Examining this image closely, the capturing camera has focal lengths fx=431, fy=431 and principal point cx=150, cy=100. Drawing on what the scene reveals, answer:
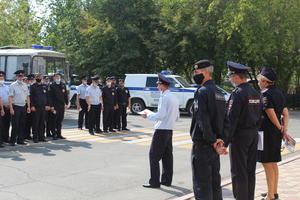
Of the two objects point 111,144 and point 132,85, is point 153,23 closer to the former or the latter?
point 132,85

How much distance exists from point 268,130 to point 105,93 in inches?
373

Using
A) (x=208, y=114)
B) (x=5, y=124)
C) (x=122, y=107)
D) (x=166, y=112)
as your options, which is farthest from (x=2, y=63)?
(x=208, y=114)

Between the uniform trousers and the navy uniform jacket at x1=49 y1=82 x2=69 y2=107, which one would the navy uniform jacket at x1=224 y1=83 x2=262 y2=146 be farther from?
the uniform trousers

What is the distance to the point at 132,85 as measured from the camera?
22875 millimetres

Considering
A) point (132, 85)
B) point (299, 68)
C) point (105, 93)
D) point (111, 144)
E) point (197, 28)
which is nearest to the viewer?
point (111, 144)

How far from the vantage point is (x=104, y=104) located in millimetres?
15078

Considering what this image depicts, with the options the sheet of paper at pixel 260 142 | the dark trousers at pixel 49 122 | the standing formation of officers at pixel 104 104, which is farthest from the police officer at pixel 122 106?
the sheet of paper at pixel 260 142

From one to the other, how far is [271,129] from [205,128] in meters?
1.74

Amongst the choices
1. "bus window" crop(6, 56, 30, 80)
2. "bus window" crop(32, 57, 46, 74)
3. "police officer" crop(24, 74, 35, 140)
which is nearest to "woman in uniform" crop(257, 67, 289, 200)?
"police officer" crop(24, 74, 35, 140)

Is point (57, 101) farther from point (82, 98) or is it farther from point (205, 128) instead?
point (205, 128)

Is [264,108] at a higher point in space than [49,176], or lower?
higher

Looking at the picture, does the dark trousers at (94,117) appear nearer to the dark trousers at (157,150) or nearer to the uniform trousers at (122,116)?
the uniform trousers at (122,116)

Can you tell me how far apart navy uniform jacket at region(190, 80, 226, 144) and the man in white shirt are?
6.51ft

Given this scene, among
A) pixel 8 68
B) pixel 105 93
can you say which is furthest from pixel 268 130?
pixel 8 68
